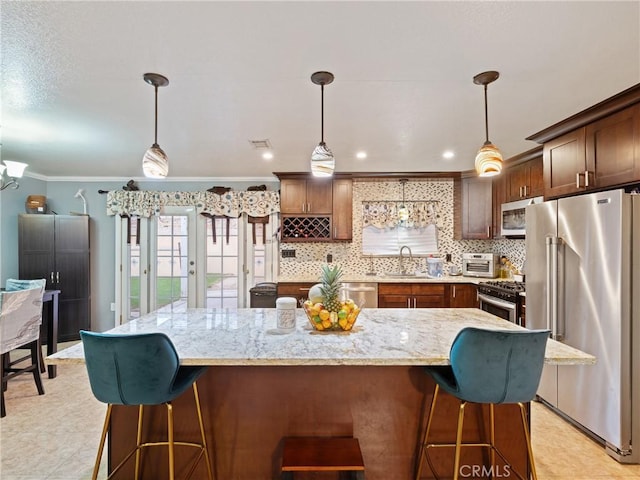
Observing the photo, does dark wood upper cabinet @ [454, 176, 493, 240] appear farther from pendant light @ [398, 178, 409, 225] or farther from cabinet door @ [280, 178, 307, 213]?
cabinet door @ [280, 178, 307, 213]

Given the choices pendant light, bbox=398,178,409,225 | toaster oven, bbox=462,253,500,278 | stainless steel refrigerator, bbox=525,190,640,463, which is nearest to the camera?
stainless steel refrigerator, bbox=525,190,640,463

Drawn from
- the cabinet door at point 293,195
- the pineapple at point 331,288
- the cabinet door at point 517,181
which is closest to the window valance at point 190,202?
the cabinet door at point 293,195

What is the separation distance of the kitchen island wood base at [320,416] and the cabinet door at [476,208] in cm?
315

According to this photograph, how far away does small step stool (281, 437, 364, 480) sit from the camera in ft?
4.87

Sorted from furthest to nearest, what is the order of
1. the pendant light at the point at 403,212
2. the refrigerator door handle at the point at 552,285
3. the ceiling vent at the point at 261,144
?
the pendant light at the point at 403,212 → the ceiling vent at the point at 261,144 → the refrigerator door handle at the point at 552,285

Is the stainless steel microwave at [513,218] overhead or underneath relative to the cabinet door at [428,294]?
overhead

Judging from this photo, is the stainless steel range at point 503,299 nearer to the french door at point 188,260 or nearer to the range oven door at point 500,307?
the range oven door at point 500,307

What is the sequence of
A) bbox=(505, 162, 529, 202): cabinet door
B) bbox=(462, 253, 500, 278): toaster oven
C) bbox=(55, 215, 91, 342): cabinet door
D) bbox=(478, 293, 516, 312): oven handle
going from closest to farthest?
bbox=(478, 293, 516, 312): oven handle
bbox=(505, 162, 529, 202): cabinet door
bbox=(462, 253, 500, 278): toaster oven
bbox=(55, 215, 91, 342): cabinet door

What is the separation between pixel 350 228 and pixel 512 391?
343cm

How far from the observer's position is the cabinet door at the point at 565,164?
8.86ft

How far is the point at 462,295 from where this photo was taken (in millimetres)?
4324

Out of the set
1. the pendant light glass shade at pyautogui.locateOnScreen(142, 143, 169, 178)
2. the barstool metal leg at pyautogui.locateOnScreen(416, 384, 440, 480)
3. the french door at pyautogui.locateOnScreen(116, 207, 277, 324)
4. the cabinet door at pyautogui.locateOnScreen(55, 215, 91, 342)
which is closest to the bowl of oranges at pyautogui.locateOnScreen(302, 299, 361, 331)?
the barstool metal leg at pyautogui.locateOnScreen(416, 384, 440, 480)

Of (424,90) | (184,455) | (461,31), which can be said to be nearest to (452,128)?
(424,90)
